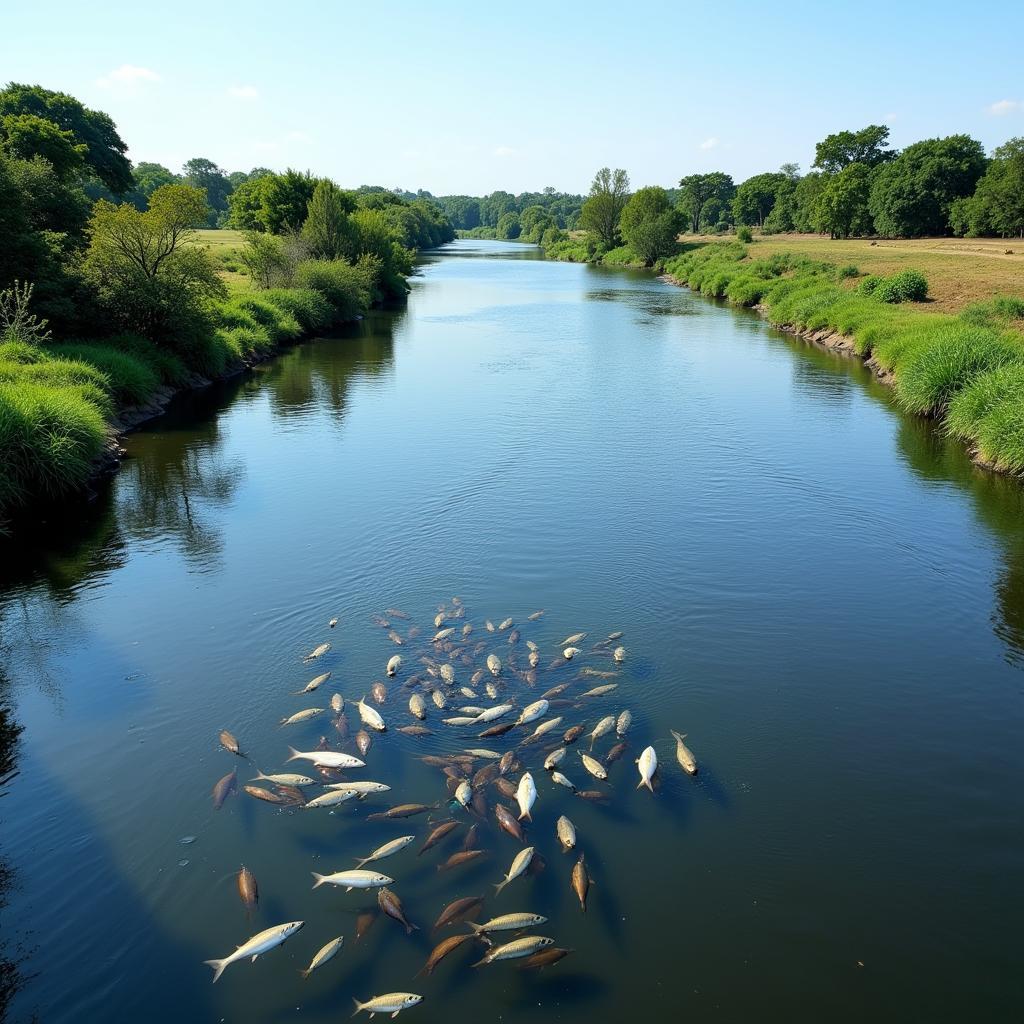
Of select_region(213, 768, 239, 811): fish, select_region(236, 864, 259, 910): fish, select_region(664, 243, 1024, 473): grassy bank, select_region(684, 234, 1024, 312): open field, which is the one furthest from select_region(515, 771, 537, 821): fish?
select_region(684, 234, 1024, 312): open field

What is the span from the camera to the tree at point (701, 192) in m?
161

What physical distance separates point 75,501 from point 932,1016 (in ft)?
70.4

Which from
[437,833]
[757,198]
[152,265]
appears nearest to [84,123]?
[152,265]

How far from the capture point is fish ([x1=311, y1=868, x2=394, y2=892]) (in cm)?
813

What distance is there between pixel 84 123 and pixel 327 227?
77.9 ft

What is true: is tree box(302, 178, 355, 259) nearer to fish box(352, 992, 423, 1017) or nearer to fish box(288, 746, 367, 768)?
fish box(288, 746, 367, 768)

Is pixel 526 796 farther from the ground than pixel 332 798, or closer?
farther from the ground

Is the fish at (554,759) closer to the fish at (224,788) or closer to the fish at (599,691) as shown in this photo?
the fish at (599,691)

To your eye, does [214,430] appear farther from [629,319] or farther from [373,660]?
[629,319]

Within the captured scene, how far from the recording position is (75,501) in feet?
68.8

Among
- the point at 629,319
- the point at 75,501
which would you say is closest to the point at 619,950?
the point at 75,501

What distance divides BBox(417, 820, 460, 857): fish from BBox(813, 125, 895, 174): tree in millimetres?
138691

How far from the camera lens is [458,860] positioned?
873 cm

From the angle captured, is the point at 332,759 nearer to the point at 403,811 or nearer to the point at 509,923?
the point at 403,811
